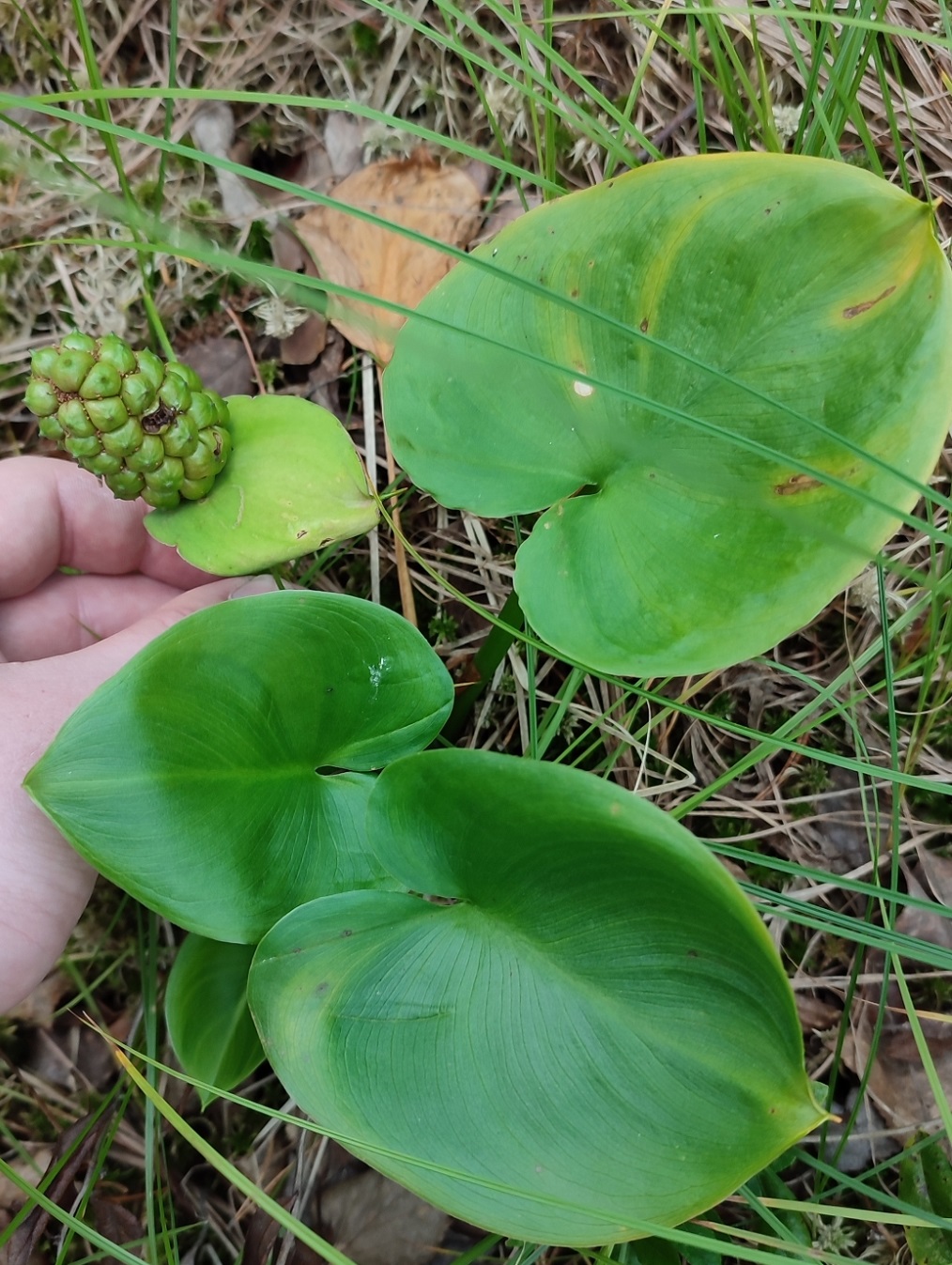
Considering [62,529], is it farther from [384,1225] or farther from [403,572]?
[384,1225]

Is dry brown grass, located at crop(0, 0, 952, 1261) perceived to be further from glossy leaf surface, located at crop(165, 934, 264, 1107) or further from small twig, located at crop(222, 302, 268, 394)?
glossy leaf surface, located at crop(165, 934, 264, 1107)

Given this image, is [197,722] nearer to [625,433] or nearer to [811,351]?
[625,433]

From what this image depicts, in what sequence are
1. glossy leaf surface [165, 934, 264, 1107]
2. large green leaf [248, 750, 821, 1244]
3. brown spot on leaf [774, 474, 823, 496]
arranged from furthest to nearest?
glossy leaf surface [165, 934, 264, 1107] → brown spot on leaf [774, 474, 823, 496] → large green leaf [248, 750, 821, 1244]

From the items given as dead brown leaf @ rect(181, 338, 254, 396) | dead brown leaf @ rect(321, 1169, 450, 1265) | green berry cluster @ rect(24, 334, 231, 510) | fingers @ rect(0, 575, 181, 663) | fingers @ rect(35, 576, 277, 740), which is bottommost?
dead brown leaf @ rect(321, 1169, 450, 1265)

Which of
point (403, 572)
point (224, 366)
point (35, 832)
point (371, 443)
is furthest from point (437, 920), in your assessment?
point (224, 366)

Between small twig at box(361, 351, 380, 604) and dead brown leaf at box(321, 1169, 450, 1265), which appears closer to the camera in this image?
dead brown leaf at box(321, 1169, 450, 1265)

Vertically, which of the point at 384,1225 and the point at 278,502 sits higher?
the point at 278,502

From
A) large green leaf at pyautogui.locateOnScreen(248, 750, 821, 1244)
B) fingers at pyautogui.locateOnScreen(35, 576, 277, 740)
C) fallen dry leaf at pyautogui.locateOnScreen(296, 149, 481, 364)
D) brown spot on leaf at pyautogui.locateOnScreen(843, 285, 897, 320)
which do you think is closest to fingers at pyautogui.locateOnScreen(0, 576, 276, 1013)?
fingers at pyautogui.locateOnScreen(35, 576, 277, 740)
